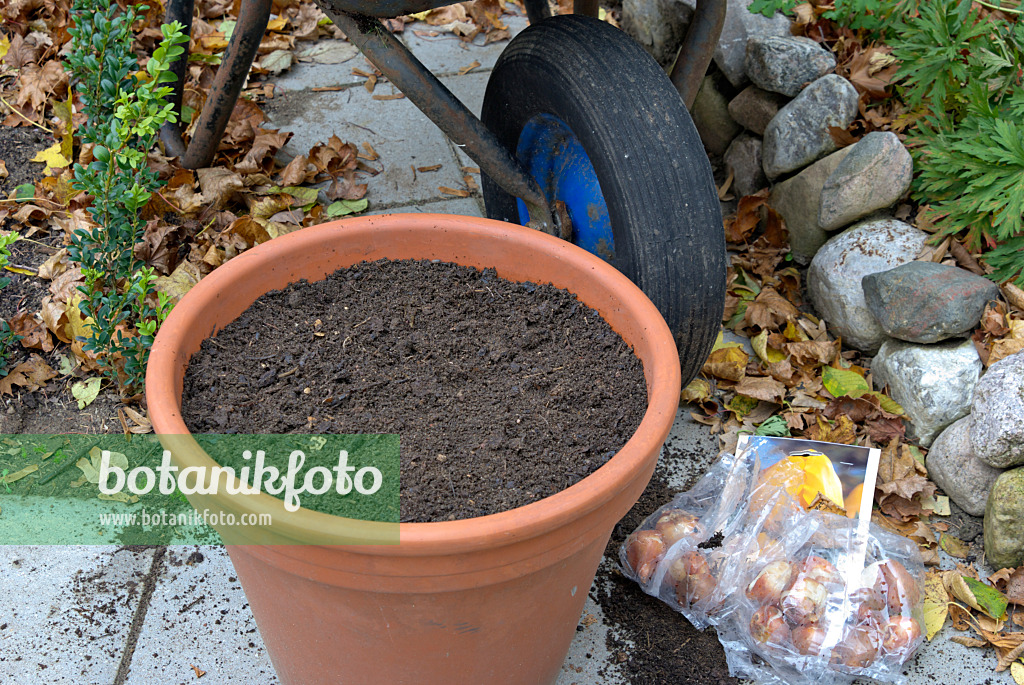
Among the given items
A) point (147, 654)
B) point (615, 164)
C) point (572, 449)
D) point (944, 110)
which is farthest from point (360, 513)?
point (944, 110)

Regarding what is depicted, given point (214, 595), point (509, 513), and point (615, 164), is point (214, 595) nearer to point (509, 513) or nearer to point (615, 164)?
point (509, 513)

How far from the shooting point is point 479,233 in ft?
5.54

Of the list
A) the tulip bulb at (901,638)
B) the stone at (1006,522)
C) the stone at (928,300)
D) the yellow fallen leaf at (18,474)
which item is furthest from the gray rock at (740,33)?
the yellow fallen leaf at (18,474)

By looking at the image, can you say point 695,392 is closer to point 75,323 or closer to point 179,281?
point 179,281

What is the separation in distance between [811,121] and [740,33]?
44cm

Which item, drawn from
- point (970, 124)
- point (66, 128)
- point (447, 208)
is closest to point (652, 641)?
point (970, 124)

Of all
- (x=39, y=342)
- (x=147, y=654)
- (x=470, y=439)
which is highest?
(x=470, y=439)

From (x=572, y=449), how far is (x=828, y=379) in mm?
1222

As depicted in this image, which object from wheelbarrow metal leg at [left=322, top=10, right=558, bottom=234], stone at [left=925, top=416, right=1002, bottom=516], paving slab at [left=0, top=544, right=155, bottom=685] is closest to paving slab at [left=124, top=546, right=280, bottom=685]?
paving slab at [left=0, top=544, right=155, bottom=685]

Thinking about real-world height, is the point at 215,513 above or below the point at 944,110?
below

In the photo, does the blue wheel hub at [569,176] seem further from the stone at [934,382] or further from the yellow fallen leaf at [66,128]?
the yellow fallen leaf at [66,128]

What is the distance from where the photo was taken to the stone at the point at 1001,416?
1871mm

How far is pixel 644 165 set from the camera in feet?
5.81

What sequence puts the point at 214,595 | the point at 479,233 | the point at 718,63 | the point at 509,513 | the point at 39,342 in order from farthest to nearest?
the point at 718,63, the point at 39,342, the point at 214,595, the point at 479,233, the point at 509,513
